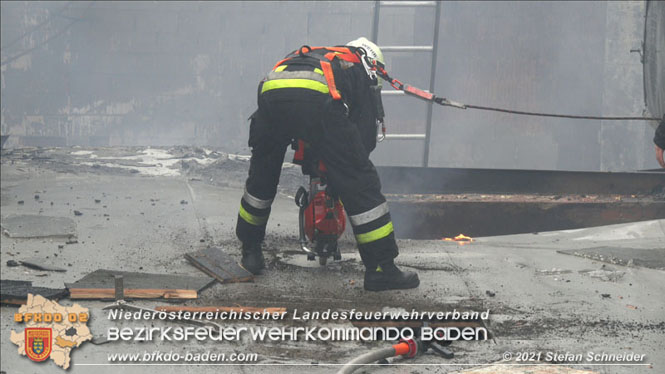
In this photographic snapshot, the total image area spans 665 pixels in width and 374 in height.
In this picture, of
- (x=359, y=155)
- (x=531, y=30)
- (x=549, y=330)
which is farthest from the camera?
(x=531, y=30)

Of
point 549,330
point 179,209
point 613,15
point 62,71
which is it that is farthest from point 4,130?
point 549,330

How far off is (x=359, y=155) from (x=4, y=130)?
11.2 metres

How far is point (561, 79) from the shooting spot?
41.2ft

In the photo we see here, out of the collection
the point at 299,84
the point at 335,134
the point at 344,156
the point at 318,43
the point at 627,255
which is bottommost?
the point at 627,255

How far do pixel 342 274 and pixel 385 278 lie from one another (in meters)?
0.46

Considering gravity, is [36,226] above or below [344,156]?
below

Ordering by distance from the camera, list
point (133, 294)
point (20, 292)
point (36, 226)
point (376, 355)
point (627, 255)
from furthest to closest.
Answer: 1. point (36, 226)
2. point (627, 255)
3. point (133, 294)
4. point (20, 292)
5. point (376, 355)

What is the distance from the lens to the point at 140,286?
3805 mm

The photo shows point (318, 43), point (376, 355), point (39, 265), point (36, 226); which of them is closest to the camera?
point (376, 355)

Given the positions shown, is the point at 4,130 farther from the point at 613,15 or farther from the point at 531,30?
the point at 613,15

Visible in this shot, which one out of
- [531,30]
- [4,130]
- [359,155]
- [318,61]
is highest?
[531,30]

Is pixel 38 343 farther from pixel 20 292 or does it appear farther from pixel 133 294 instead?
pixel 133 294

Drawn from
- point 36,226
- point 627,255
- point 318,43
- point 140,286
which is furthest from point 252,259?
point 318,43

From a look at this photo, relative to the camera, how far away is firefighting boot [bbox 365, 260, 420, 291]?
400 cm
